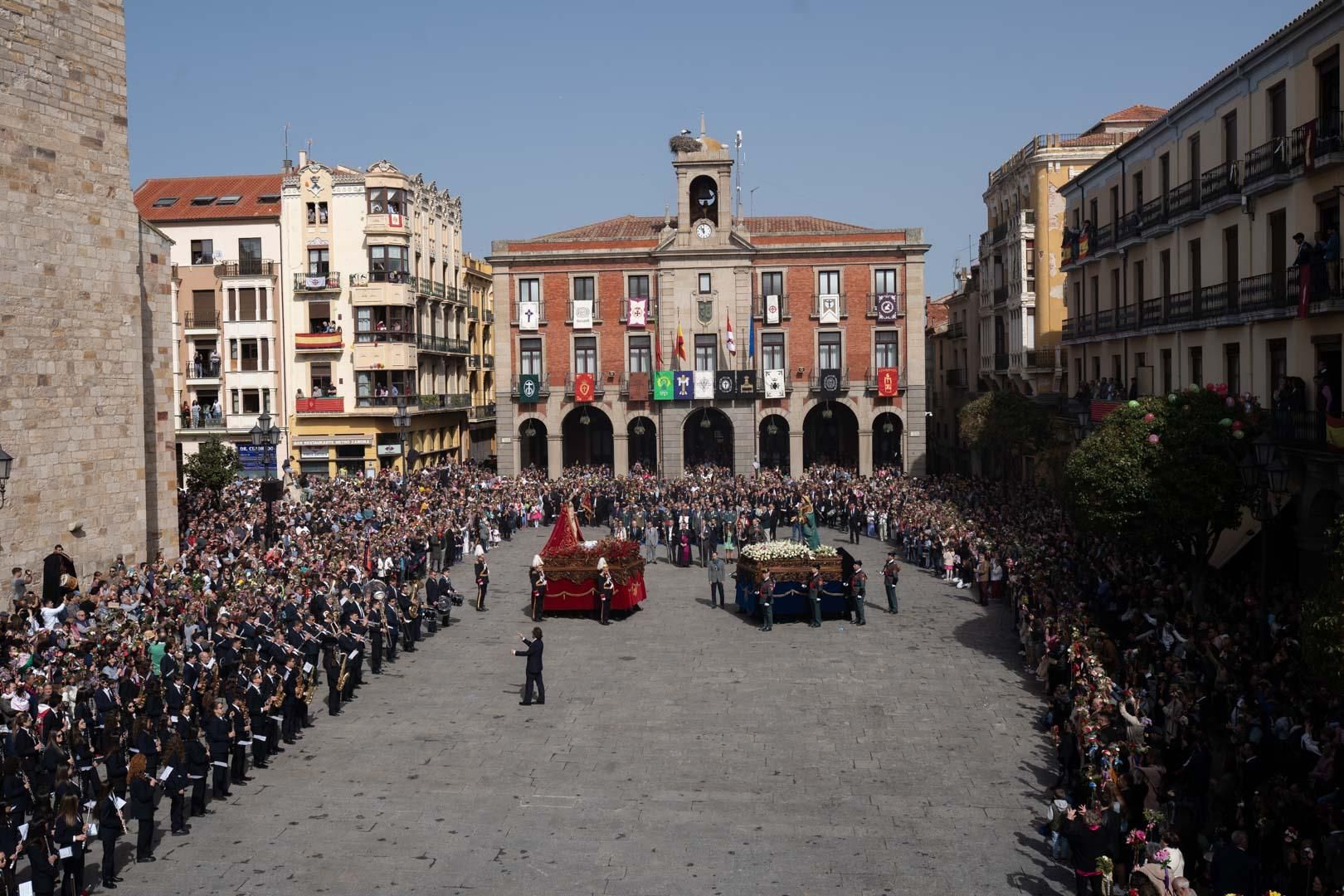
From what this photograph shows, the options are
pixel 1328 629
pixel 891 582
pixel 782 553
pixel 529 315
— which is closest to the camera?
pixel 1328 629

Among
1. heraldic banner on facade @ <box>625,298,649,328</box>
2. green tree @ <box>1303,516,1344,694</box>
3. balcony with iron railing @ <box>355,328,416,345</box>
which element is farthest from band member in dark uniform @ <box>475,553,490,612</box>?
heraldic banner on facade @ <box>625,298,649,328</box>

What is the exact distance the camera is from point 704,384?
2314 inches

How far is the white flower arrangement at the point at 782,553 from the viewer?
2875 centimetres

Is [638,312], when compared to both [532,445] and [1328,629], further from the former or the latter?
[1328,629]

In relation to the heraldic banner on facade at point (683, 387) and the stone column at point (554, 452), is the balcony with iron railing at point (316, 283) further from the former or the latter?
the heraldic banner on facade at point (683, 387)

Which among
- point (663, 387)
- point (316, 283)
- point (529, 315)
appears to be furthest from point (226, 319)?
point (663, 387)

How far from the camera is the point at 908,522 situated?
39.6m

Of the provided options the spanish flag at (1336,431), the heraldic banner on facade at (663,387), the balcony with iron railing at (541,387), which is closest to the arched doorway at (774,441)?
the heraldic banner on facade at (663,387)

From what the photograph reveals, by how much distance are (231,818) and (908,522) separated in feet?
89.5

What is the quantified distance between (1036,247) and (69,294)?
3528 centimetres

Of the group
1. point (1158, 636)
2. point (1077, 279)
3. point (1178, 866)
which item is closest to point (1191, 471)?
point (1158, 636)

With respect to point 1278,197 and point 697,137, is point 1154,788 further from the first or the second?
point 697,137

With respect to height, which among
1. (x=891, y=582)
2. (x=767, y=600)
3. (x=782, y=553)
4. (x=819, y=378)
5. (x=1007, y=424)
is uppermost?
(x=819, y=378)

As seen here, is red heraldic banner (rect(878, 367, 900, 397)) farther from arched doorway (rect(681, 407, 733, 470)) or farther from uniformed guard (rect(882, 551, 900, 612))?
uniformed guard (rect(882, 551, 900, 612))
